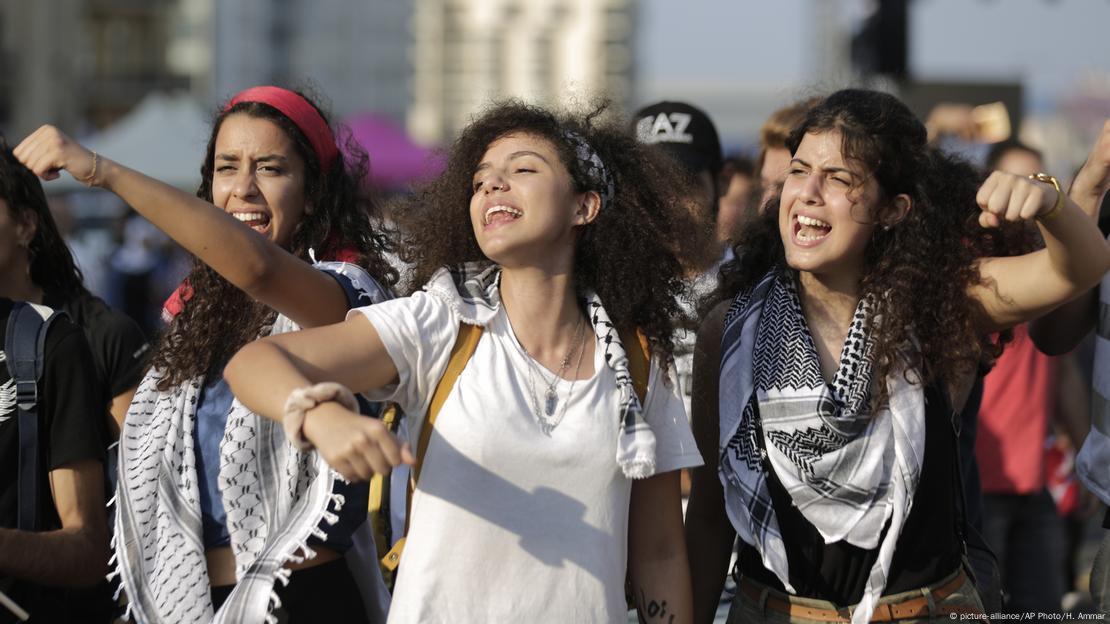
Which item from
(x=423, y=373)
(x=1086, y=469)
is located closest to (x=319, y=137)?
(x=423, y=373)

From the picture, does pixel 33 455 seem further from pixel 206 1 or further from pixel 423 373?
pixel 206 1

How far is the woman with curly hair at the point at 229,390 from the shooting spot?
2965mm

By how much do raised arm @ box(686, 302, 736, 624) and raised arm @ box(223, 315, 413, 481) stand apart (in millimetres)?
969

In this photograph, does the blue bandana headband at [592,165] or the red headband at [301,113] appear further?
the red headband at [301,113]

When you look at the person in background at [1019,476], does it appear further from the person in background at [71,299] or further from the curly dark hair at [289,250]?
the person in background at [71,299]

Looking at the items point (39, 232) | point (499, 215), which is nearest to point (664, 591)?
point (499, 215)

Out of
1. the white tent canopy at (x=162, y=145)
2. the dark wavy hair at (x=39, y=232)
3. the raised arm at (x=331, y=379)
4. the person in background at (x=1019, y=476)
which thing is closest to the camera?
the raised arm at (x=331, y=379)

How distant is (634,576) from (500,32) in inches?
4953

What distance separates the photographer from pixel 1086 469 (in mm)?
3523

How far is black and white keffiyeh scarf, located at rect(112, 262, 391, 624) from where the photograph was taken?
10.5 ft

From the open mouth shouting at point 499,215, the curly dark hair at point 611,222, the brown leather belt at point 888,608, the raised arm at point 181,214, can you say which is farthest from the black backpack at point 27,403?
the brown leather belt at point 888,608

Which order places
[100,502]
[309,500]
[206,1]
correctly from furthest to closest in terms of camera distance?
[206,1] < [100,502] < [309,500]

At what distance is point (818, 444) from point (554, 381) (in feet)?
2.07

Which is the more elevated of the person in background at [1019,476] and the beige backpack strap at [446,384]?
the beige backpack strap at [446,384]
